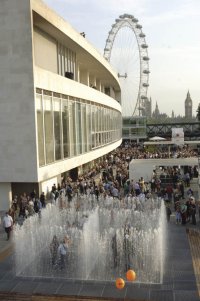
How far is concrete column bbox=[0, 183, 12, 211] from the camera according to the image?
24.0 m

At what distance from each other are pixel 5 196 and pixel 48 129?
186 inches

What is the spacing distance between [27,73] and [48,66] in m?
5.61

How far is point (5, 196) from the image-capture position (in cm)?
2403

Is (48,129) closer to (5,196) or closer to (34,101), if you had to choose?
(34,101)

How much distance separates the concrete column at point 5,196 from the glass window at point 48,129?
9.14 ft

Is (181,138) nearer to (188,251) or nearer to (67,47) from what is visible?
(67,47)

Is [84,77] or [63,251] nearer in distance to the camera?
[63,251]

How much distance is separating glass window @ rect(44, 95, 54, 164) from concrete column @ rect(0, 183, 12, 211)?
9.14ft

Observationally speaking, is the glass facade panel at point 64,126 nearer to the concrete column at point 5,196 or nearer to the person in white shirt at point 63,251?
the concrete column at point 5,196

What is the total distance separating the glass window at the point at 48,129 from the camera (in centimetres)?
2459

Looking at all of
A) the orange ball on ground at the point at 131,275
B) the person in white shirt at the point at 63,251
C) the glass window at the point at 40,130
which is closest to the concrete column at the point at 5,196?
the glass window at the point at 40,130

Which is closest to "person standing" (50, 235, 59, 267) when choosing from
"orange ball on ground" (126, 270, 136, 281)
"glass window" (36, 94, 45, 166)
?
"orange ball on ground" (126, 270, 136, 281)

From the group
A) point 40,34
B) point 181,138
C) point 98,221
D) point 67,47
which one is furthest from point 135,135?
point 98,221

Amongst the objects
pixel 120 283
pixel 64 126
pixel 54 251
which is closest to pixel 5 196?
pixel 64 126
